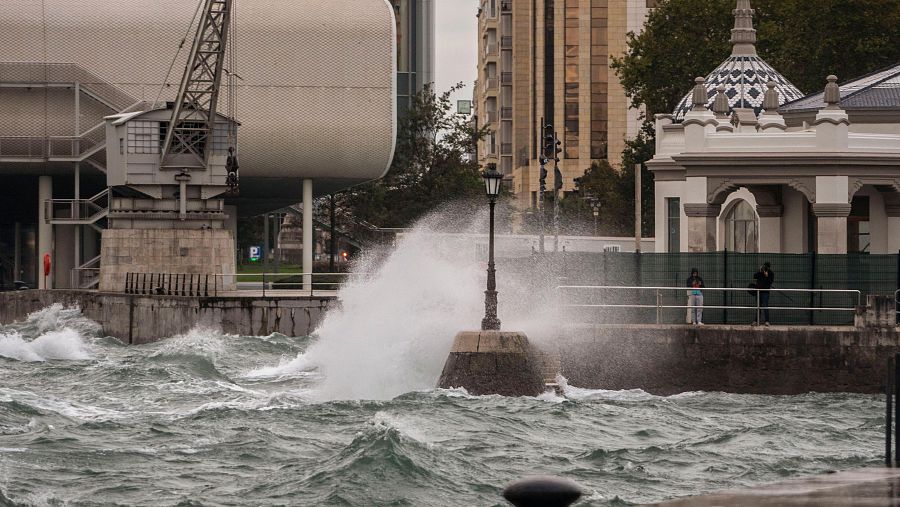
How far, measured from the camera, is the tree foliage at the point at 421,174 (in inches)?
3679

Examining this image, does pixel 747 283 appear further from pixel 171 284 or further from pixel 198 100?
pixel 198 100

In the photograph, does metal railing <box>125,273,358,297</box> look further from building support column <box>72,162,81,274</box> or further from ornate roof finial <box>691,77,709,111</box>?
ornate roof finial <box>691,77,709,111</box>

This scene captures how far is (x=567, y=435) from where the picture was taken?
28.7 meters

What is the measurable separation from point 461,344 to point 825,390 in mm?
7754

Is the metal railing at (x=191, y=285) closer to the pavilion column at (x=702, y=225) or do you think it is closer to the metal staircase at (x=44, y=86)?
the metal staircase at (x=44, y=86)

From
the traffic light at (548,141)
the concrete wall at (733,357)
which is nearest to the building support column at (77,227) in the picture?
the traffic light at (548,141)

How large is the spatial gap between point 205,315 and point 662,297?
2413 cm

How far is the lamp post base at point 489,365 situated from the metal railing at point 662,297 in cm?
370

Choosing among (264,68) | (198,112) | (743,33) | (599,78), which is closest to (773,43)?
(743,33)

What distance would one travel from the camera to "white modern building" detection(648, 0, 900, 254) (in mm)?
42844

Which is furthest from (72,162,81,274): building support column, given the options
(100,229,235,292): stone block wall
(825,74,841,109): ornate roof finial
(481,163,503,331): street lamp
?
(481,163,503,331): street lamp

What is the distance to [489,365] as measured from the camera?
3219 cm

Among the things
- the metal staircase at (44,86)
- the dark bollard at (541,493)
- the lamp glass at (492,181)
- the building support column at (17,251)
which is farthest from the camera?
the building support column at (17,251)

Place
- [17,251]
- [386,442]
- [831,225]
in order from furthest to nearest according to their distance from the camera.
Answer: [17,251] → [831,225] → [386,442]
